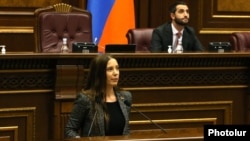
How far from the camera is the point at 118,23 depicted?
630 cm

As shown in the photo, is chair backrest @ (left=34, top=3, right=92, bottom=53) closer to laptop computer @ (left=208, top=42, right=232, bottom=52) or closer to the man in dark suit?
the man in dark suit

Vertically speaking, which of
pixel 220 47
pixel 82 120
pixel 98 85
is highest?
pixel 220 47

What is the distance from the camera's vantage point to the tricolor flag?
6215 millimetres

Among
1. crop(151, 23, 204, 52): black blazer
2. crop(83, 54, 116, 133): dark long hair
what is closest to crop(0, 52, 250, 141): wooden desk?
crop(83, 54, 116, 133): dark long hair

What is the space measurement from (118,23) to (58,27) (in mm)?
1223

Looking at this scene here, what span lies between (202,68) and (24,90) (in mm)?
1357

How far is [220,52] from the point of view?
448 cm

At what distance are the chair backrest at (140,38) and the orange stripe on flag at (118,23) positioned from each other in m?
0.87

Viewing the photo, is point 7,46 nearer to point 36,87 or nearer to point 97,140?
point 36,87

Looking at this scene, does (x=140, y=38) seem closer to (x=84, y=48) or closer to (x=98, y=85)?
(x=84, y=48)

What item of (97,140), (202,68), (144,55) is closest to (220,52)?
(202,68)

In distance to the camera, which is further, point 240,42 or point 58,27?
point 240,42

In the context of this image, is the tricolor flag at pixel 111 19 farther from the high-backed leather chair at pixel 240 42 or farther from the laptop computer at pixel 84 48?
the laptop computer at pixel 84 48

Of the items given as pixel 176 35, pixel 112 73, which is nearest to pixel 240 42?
pixel 176 35
